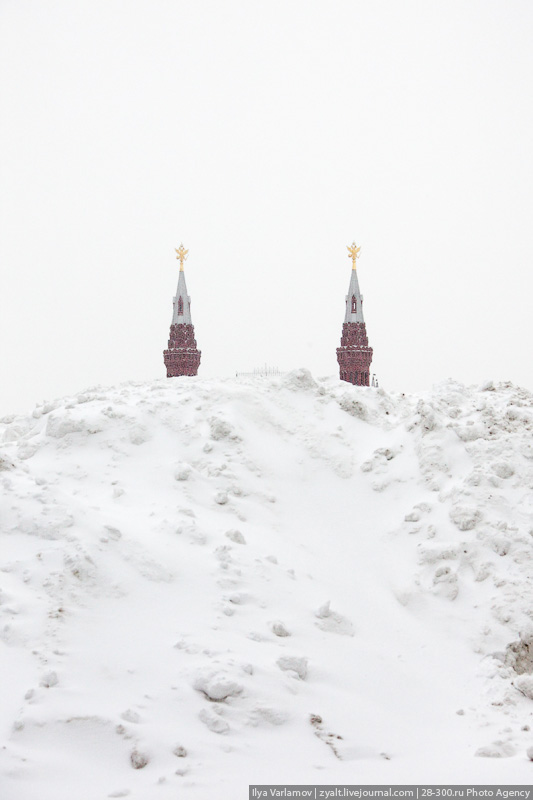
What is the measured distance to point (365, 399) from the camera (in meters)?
19.1

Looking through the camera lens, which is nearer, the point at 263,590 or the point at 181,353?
the point at 263,590

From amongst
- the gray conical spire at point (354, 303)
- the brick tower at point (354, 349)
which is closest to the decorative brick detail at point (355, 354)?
the brick tower at point (354, 349)

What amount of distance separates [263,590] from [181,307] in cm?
3596

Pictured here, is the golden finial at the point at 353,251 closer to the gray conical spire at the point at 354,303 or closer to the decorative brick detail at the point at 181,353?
the gray conical spire at the point at 354,303

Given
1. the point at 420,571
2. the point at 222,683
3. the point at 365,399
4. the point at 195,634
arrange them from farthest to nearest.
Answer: the point at 365,399 < the point at 420,571 < the point at 195,634 < the point at 222,683

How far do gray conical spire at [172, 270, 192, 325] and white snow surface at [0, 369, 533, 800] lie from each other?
2617cm

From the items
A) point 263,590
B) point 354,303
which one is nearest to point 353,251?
point 354,303

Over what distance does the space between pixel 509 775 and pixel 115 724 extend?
14.7 feet

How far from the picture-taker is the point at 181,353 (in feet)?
Answer: 145

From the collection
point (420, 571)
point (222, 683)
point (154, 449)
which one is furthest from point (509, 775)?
point (154, 449)

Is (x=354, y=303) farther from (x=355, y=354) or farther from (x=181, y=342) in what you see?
(x=181, y=342)

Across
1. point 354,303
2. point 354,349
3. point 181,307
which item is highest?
point 354,303

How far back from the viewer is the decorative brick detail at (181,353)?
4412 centimetres

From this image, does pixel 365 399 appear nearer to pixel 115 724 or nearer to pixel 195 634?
pixel 195 634
